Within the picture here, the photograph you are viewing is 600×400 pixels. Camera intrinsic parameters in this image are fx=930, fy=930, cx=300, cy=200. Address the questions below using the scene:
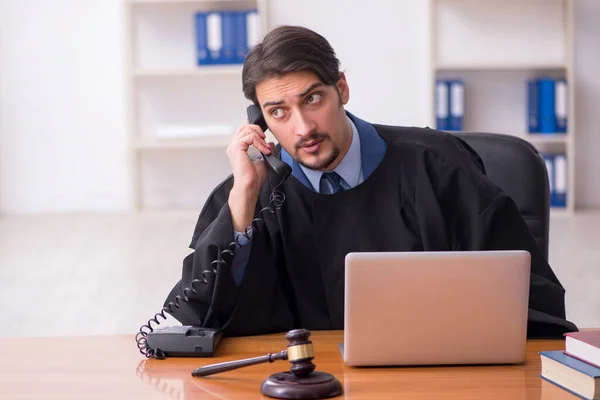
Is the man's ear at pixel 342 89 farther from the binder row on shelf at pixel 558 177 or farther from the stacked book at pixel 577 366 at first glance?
the binder row on shelf at pixel 558 177

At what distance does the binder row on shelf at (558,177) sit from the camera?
19.3 ft

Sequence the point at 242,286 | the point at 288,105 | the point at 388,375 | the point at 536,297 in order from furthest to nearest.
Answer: the point at 288,105 < the point at 242,286 < the point at 536,297 < the point at 388,375

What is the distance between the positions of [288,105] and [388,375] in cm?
86

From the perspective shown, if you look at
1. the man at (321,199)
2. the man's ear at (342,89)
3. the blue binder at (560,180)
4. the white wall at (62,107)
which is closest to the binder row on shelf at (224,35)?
the white wall at (62,107)

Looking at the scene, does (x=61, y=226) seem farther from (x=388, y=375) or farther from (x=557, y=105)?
(x=388, y=375)

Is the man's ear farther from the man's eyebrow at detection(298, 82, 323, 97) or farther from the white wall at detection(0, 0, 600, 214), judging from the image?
the white wall at detection(0, 0, 600, 214)

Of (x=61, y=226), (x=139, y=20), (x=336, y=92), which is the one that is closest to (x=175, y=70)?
(x=139, y=20)

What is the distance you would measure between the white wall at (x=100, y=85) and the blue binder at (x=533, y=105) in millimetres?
399

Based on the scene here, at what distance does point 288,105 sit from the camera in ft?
7.20

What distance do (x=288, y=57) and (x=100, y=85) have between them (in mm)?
4369

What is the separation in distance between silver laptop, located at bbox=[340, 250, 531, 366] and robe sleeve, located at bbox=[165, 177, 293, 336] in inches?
18.6

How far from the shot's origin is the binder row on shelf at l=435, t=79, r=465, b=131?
596 cm

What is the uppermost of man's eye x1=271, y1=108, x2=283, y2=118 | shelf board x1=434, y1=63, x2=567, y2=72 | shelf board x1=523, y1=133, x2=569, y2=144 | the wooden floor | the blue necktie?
shelf board x1=434, y1=63, x2=567, y2=72

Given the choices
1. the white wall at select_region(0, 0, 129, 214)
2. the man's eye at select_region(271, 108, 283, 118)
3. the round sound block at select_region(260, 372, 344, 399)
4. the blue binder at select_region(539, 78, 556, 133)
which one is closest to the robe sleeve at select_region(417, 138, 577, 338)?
the man's eye at select_region(271, 108, 283, 118)
